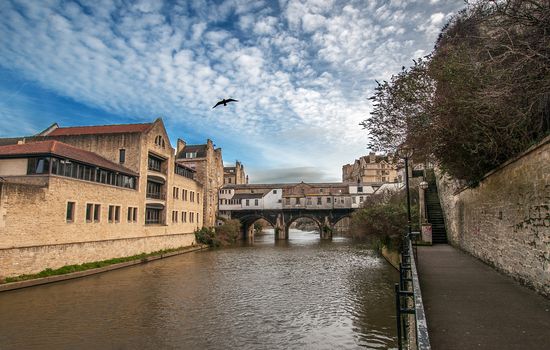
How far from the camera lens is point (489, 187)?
12.4 m

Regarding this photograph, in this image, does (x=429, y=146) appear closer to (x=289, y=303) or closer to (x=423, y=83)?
(x=423, y=83)

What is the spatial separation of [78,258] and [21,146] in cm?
832

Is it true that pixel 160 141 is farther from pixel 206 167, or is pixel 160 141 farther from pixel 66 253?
pixel 206 167

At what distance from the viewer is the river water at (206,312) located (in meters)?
10.5

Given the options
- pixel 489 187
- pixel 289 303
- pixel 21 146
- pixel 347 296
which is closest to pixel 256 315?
pixel 289 303

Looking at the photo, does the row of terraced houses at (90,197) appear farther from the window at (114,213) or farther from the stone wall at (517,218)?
the stone wall at (517,218)

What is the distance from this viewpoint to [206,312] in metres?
13.4

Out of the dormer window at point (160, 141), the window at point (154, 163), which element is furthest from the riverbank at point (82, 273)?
the dormer window at point (160, 141)

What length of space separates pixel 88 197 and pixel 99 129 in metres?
13.4

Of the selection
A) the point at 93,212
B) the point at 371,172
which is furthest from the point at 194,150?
the point at 371,172

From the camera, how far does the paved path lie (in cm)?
555

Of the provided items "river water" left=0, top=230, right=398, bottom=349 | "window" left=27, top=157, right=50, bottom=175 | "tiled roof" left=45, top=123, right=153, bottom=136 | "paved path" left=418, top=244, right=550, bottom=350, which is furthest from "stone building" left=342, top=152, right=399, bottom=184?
"paved path" left=418, top=244, right=550, bottom=350

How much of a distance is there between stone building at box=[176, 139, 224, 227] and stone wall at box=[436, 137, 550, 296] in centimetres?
4075

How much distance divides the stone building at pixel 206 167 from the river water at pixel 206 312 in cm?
2980
